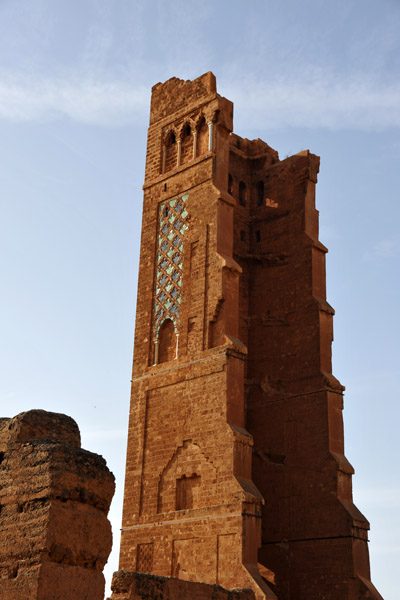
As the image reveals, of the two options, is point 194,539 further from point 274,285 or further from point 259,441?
point 274,285

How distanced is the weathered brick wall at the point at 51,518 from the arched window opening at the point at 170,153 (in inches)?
497

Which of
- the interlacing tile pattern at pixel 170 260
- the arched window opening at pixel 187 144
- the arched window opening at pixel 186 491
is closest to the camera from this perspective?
the arched window opening at pixel 186 491

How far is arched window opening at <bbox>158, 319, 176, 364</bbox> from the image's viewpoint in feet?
54.9

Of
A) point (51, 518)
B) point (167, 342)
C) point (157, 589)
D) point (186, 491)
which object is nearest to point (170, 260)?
point (167, 342)

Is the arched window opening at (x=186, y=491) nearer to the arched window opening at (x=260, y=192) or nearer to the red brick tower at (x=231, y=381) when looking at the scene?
the red brick tower at (x=231, y=381)

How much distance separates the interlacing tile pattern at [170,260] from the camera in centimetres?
1711

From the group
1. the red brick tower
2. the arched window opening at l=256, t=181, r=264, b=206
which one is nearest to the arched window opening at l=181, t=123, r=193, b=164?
the red brick tower

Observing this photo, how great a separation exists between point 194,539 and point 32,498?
8915mm

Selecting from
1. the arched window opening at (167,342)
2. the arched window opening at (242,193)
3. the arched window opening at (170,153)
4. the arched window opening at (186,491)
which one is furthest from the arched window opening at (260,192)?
the arched window opening at (186,491)

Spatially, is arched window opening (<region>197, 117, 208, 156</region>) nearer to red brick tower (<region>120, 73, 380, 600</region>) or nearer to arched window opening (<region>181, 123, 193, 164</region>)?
red brick tower (<region>120, 73, 380, 600</region>)

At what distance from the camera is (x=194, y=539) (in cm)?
1444

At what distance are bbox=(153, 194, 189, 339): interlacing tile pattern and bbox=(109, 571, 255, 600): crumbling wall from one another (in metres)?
6.94

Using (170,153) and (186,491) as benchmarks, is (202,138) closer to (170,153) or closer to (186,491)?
(170,153)

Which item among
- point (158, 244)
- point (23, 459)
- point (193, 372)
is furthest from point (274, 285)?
point (23, 459)
